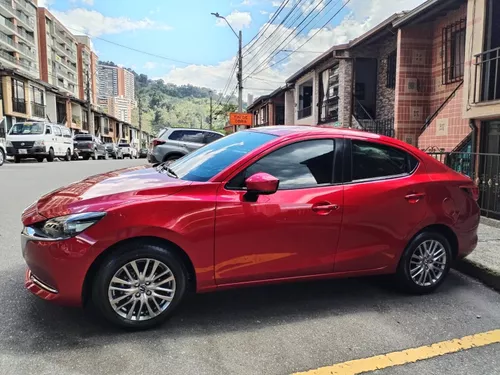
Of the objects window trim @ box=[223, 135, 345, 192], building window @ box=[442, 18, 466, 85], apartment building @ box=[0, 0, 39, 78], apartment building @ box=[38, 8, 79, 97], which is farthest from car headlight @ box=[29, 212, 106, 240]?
apartment building @ box=[38, 8, 79, 97]

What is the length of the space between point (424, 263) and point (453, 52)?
Result: 8.97 m

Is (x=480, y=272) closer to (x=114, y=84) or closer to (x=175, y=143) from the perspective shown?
(x=175, y=143)

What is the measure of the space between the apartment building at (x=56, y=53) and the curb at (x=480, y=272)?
62.6 meters

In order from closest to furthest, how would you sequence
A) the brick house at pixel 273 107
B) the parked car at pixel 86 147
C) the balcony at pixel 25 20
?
the parked car at pixel 86 147, the brick house at pixel 273 107, the balcony at pixel 25 20

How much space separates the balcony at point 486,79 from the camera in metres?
7.90

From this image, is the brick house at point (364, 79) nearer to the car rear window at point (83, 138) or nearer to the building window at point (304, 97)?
the building window at point (304, 97)

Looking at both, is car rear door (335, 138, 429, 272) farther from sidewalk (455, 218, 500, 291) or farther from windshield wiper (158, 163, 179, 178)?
windshield wiper (158, 163, 179, 178)

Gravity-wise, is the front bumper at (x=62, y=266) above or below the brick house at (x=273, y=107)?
below

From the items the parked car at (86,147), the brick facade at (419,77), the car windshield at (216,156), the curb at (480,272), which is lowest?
the curb at (480,272)

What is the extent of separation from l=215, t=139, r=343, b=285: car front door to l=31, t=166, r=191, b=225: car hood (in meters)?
0.50

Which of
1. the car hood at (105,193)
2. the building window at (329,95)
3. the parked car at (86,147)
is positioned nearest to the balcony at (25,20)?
the parked car at (86,147)

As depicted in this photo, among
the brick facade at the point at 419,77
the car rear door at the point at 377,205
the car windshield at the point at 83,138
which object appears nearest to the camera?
the car rear door at the point at 377,205

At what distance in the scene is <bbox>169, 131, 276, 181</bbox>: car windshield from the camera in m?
3.51

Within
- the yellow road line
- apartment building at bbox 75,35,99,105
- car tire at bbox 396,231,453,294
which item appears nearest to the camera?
the yellow road line
